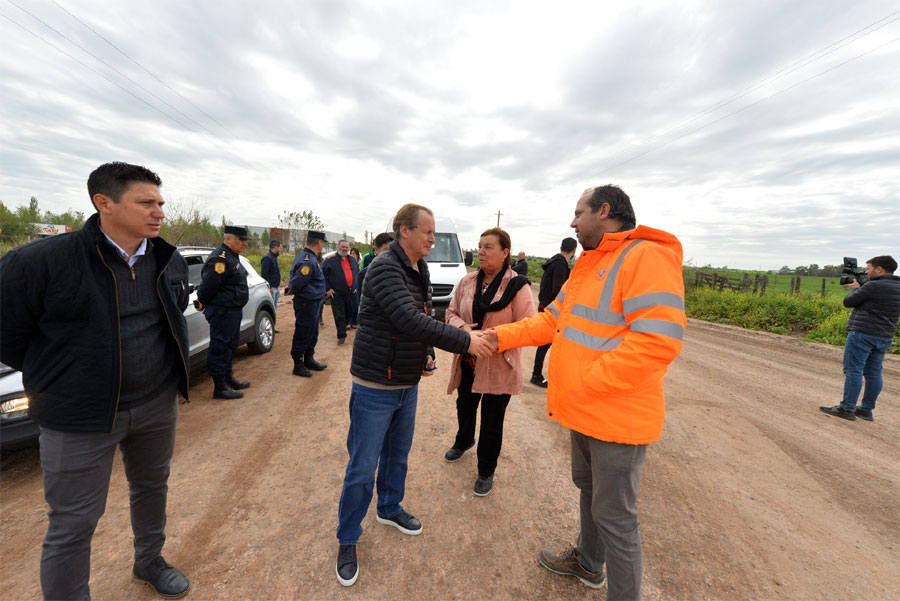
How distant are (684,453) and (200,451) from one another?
4.72 metres

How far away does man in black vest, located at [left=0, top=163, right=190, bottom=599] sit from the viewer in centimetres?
152

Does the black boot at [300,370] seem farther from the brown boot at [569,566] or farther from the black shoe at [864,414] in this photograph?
the black shoe at [864,414]

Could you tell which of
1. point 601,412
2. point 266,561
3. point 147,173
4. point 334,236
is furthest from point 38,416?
point 334,236

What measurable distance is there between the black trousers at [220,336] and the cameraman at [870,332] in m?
8.06

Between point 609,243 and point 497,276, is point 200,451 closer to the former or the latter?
point 497,276

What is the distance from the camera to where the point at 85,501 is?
1.59 metres

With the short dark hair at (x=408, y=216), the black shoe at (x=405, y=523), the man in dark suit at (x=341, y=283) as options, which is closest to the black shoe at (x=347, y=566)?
the black shoe at (x=405, y=523)

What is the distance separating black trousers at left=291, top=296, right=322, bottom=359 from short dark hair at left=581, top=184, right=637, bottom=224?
4.63 m

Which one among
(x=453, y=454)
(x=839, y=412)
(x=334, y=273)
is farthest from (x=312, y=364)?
(x=839, y=412)

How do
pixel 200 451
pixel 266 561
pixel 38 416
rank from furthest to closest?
pixel 200 451
pixel 266 561
pixel 38 416

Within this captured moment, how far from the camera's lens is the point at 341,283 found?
7008mm

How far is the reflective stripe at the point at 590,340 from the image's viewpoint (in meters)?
1.65

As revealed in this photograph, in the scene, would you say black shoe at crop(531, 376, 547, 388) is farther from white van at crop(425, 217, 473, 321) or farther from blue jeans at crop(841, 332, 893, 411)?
blue jeans at crop(841, 332, 893, 411)

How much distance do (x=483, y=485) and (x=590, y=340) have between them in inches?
70.3
